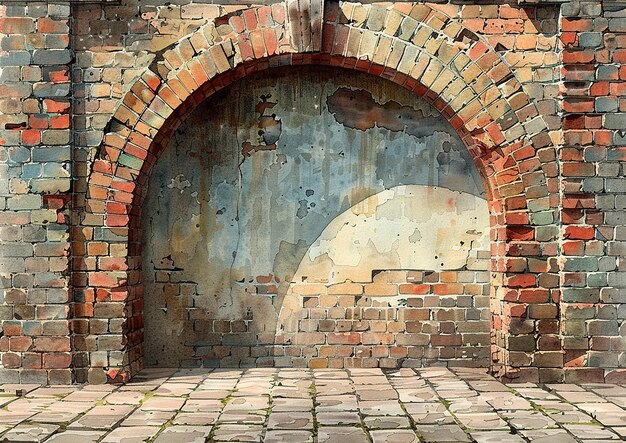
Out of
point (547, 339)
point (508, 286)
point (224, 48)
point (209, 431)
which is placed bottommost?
point (209, 431)

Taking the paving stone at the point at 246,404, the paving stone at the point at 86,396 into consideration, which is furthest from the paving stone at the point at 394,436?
the paving stone at the point at 86,396

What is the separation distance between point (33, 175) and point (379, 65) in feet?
8.79

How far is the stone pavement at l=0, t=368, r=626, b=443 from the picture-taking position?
155 inches

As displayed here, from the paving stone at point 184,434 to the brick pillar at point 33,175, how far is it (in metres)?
1.75

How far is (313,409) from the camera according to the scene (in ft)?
14.7

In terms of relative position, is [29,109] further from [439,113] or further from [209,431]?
[439,113]

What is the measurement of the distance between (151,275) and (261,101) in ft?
5.46

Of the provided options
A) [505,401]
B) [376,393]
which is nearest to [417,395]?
[376,393]

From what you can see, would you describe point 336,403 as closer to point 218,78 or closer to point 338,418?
point 338,418

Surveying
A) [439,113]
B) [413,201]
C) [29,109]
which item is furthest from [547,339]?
[29,109]

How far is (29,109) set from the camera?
17.3 feet

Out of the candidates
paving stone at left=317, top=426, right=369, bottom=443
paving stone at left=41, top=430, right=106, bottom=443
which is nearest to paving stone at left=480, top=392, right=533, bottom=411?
paving stone at left=317, top=426, right=369, bottom=443

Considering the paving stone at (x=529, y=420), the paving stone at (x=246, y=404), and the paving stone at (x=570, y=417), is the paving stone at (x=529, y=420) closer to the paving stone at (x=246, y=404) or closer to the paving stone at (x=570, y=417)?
the paving stone at (x=570, y=417)

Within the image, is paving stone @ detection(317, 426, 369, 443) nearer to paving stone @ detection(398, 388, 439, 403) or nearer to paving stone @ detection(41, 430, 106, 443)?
paving stone @ detection(398, 388, 439, 403)
